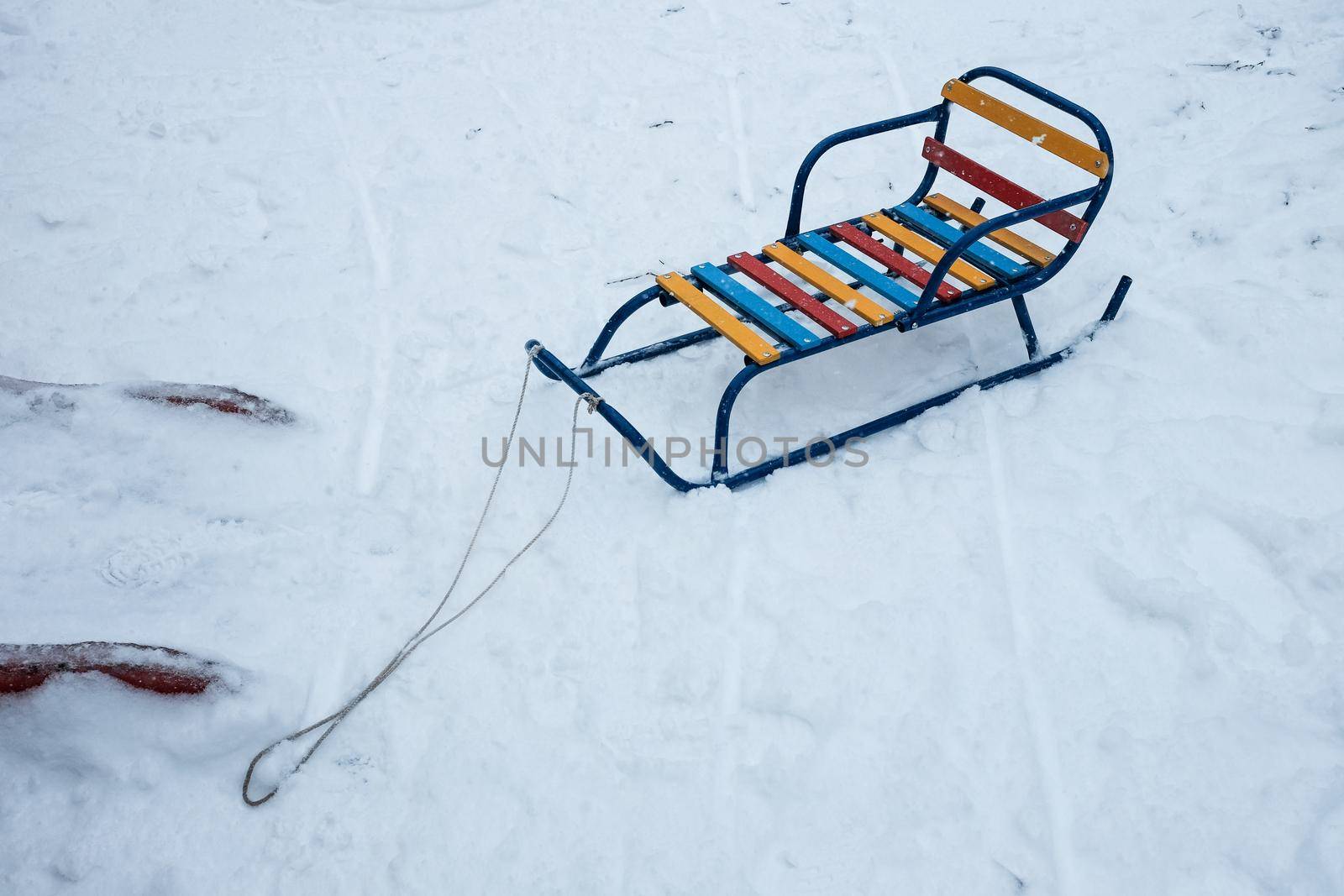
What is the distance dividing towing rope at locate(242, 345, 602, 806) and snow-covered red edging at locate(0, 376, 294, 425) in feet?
2.98

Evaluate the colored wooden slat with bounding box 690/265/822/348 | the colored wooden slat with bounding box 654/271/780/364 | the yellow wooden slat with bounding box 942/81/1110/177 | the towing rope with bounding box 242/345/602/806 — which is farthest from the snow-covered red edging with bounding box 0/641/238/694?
the yellow wooden slat with bounding box 942/81/1110/177

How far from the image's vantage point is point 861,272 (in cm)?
362

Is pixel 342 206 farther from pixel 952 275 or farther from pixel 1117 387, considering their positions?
pixel 1117 387

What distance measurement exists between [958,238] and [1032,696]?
181 cm

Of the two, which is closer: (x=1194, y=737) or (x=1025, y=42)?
(x=1194, y=737)

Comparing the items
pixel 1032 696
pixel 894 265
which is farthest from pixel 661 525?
pixel 894 265

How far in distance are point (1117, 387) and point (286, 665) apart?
3128mm

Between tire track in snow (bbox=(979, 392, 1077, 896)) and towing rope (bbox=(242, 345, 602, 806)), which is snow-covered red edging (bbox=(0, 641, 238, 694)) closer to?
towing rope (bbox=(242, 345, 602, 806))

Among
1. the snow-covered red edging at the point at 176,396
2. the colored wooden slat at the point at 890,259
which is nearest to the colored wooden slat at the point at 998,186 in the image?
the colored wooden slat at the point at 890,259

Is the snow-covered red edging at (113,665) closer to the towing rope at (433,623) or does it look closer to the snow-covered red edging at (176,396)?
the towing rope at (433,623)

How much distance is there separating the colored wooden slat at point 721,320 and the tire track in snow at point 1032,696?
932 mm

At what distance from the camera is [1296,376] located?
3.47 meters

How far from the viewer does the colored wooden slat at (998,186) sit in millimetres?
3584

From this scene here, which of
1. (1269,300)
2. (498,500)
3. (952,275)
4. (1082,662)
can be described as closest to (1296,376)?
(1269,300)
